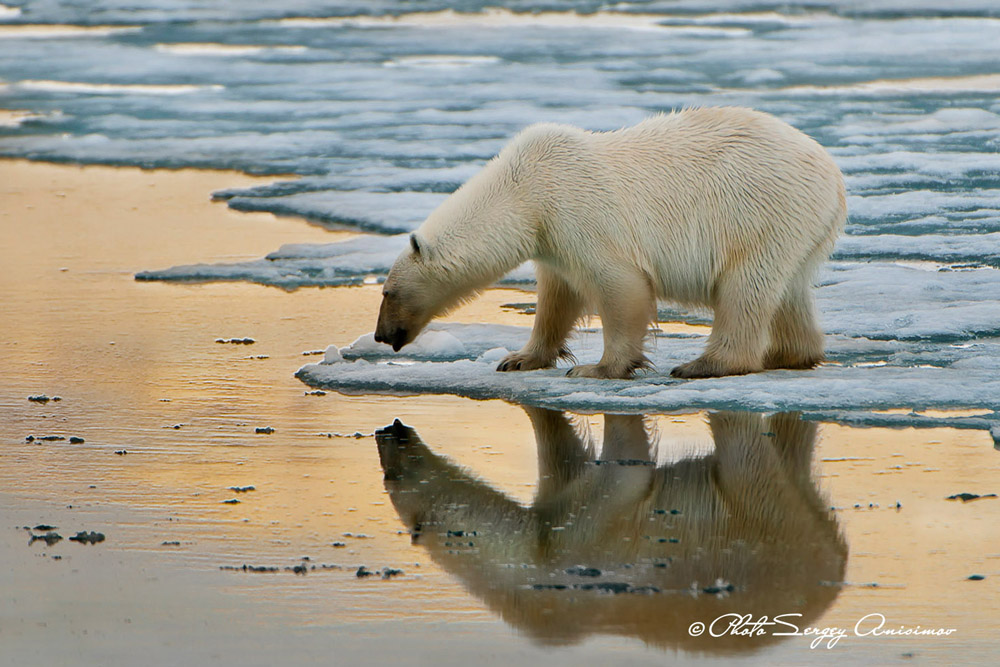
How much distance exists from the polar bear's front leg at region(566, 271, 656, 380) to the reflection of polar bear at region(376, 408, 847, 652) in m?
0.83

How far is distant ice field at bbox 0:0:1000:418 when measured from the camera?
26.5 feet

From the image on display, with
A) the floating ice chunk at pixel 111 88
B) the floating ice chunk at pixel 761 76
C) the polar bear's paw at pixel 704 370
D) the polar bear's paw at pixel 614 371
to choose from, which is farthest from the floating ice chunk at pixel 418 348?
the floating ice chunk at pixel 111 88

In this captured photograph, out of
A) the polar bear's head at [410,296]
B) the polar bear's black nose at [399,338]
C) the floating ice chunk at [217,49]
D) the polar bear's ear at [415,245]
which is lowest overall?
the polar bear's black nose at [399,338]

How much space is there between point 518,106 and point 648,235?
31.9 ft

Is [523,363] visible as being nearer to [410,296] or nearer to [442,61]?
[410,296]

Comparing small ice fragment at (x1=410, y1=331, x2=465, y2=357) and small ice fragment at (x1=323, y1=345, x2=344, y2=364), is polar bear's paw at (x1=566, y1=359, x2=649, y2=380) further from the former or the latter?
small ice fragment at (x1=323, y1=345, x2=344, y2=364)

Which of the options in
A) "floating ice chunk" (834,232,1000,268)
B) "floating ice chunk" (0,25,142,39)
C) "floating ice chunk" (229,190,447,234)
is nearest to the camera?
"floating ice chunk" (834,232,1000,268)

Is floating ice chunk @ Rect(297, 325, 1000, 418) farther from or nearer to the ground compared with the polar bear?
nearer to the ground

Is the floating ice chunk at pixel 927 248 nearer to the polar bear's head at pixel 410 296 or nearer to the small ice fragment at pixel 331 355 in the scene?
the polar bear's head at pixel 410 296

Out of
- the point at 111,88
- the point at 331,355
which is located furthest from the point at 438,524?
the point at 111,88

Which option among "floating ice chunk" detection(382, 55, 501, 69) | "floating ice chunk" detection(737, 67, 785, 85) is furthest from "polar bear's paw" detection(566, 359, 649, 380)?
"floating ice chunk" detection(382, 55, 501, 69)

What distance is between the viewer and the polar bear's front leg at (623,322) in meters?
6.35

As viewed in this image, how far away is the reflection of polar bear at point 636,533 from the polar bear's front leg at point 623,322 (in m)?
0.83

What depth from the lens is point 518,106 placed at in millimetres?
15945
